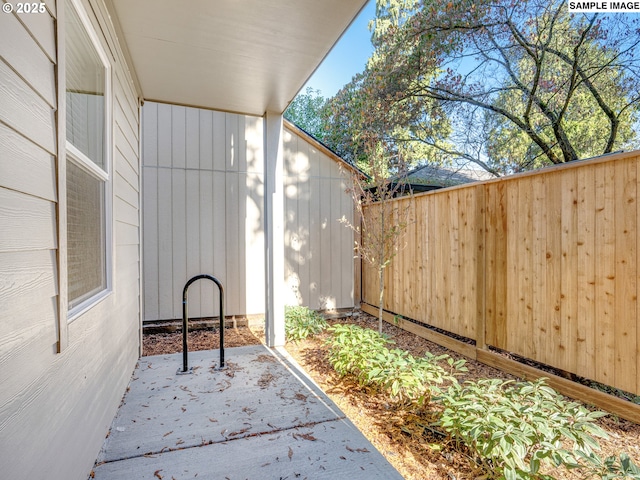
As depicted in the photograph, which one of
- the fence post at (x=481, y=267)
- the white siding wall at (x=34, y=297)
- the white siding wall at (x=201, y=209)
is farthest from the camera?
the white siding wall at (x=201, y=209)

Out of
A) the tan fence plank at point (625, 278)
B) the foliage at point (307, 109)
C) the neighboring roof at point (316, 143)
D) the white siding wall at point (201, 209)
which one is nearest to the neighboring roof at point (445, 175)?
the neighboring roof at point (316, 143)

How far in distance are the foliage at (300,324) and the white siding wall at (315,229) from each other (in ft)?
1.54

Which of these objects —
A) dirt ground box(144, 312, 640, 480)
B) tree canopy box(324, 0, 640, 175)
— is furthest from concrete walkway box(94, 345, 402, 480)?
tree canopy box(324, 0, 640, 175)

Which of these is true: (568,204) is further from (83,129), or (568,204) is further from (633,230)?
(83,129)

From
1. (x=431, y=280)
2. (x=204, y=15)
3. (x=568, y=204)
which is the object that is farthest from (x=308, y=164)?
(x=568, y=204)

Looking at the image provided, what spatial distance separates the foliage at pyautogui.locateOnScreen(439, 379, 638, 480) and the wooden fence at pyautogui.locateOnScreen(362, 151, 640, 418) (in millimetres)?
838

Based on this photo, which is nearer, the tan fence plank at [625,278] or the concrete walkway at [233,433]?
the concrete walkway at [233,433]

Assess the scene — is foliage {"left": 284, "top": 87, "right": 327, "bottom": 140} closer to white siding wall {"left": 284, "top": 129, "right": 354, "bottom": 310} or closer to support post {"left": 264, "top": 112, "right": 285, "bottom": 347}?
white siding wall {"left": 284, "top": 129, "right": 354, "bottom": 310}

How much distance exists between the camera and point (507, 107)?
6.18 metres

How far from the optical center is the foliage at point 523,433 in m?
1.44

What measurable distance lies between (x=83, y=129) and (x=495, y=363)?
3707 millimetres

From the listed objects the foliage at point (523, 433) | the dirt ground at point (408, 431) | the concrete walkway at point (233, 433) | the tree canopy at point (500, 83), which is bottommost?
the dirt ground at point (408, 431)

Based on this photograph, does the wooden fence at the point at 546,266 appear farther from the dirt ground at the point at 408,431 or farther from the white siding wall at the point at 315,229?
the white siding wall at the point at 315,229

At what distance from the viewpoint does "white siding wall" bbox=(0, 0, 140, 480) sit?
905 mm
